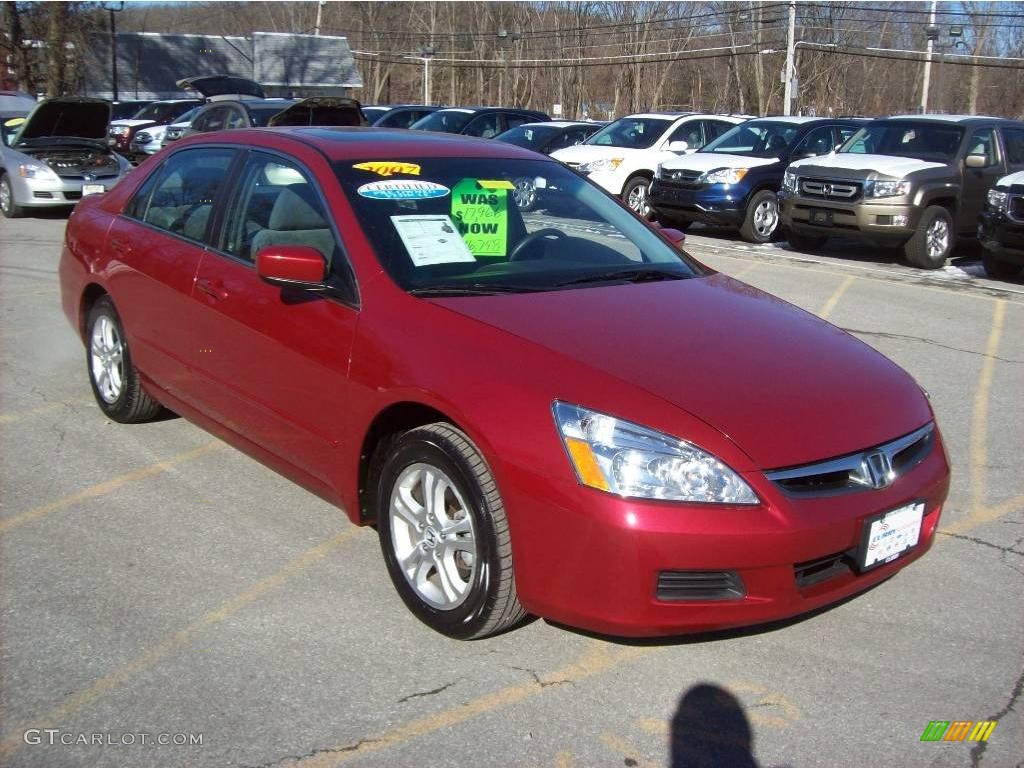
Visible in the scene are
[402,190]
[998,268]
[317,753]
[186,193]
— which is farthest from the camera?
[998,268]

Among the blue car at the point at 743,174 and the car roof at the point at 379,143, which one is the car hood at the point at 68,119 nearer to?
the blue car at the point at 743,174

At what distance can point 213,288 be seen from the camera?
15.1 feet

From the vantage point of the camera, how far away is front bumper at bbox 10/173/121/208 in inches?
603

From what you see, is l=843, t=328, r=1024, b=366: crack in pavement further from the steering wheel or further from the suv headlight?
the steering wheel

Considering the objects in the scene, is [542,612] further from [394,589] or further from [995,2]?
[995,2]

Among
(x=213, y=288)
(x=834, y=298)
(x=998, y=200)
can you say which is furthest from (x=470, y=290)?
(x=998, y=200)

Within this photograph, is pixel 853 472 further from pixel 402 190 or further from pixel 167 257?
pixel 167 257

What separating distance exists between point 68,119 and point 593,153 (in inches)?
312

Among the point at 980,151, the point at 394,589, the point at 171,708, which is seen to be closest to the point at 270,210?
the point at 394,589

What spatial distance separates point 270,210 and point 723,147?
1229 centimetres

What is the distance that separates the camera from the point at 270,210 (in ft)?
14.9

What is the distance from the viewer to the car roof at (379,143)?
4477 millimetres

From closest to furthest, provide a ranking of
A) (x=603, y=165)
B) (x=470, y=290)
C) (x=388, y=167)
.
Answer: (x=470, y=290), (x=388, y=167), (x=603, y=165)

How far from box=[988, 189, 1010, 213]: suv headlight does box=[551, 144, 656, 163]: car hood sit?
606 cm
